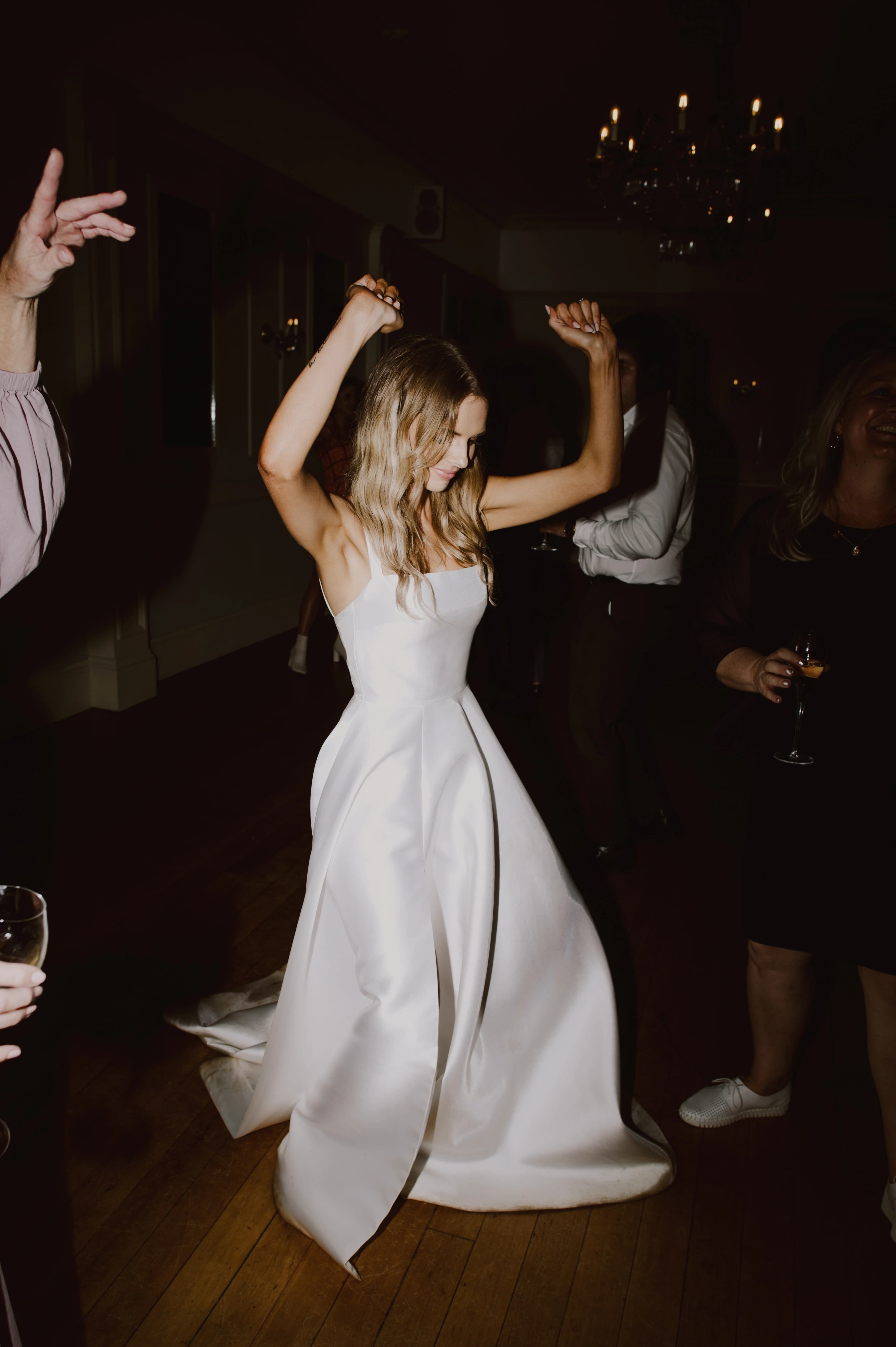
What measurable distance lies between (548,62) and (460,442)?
5.88 meters

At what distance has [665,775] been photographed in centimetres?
438

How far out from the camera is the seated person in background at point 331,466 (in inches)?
205

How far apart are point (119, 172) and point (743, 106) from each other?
204 inches

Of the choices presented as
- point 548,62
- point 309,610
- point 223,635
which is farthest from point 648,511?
point 548,62

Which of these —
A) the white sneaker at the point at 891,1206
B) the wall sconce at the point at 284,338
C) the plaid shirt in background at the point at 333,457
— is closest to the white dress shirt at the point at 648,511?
the white sneaker at the point at 891,1206

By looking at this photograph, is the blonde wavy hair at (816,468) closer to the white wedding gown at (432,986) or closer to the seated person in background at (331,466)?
the white wedding gown at (432,986)

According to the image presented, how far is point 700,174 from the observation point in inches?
210

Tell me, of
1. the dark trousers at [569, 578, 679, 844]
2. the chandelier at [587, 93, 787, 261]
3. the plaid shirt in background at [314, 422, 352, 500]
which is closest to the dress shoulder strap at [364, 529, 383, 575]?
the dark trousers at [569, 578, 679, 844]

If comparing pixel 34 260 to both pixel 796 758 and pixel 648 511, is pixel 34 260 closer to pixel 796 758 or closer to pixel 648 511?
pixel 796 758

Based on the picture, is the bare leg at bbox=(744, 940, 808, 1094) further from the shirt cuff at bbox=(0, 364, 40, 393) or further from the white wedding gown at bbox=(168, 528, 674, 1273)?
the shirt cuff at bbox=(0, 364, 40, 393)

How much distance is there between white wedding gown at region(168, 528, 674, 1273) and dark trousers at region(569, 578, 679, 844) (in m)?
1.37

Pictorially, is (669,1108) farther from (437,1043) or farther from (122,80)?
(122,80)

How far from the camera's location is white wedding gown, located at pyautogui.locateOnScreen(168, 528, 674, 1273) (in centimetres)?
167

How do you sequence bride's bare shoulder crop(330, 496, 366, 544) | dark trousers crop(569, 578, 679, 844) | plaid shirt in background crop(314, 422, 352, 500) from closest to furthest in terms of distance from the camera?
bride's bare shoulder crop(330, 496, 366, 544) < dark trousers crop(569, 578, 679, 844) < plaid shirt in background crop(314, 422, 352, 500)
